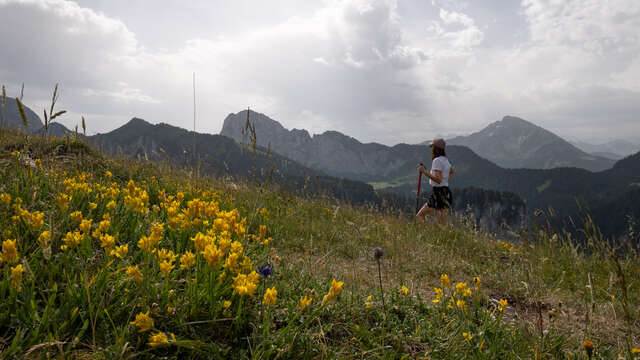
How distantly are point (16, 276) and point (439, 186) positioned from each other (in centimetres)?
848

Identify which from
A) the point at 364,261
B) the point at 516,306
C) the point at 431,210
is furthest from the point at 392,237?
the point at 431,210

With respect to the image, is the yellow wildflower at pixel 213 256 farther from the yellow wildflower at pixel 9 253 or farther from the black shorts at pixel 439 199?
the black shorts at pixel 439 199

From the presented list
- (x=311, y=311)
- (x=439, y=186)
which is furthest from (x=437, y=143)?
(x=311, y=311)

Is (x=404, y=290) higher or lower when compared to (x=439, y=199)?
lower

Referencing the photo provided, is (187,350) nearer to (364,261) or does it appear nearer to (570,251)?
(364,261)

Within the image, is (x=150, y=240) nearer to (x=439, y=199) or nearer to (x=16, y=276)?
(x=16, y=276)

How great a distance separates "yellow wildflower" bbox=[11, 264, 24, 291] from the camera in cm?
159

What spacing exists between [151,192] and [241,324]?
12.5 feet

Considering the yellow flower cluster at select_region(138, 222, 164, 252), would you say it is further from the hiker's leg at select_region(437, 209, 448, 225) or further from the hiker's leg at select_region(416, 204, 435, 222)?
the hiker's leg at select_region(437, 209, 448, 225)

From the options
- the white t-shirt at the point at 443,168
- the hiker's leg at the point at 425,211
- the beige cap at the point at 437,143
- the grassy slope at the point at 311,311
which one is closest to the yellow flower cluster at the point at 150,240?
the grassy slope at the point at 311,311

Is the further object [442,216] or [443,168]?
[443,168]

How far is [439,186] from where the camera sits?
339 inches

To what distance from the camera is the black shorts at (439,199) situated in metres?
8.28

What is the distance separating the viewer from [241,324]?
1.97 meters
